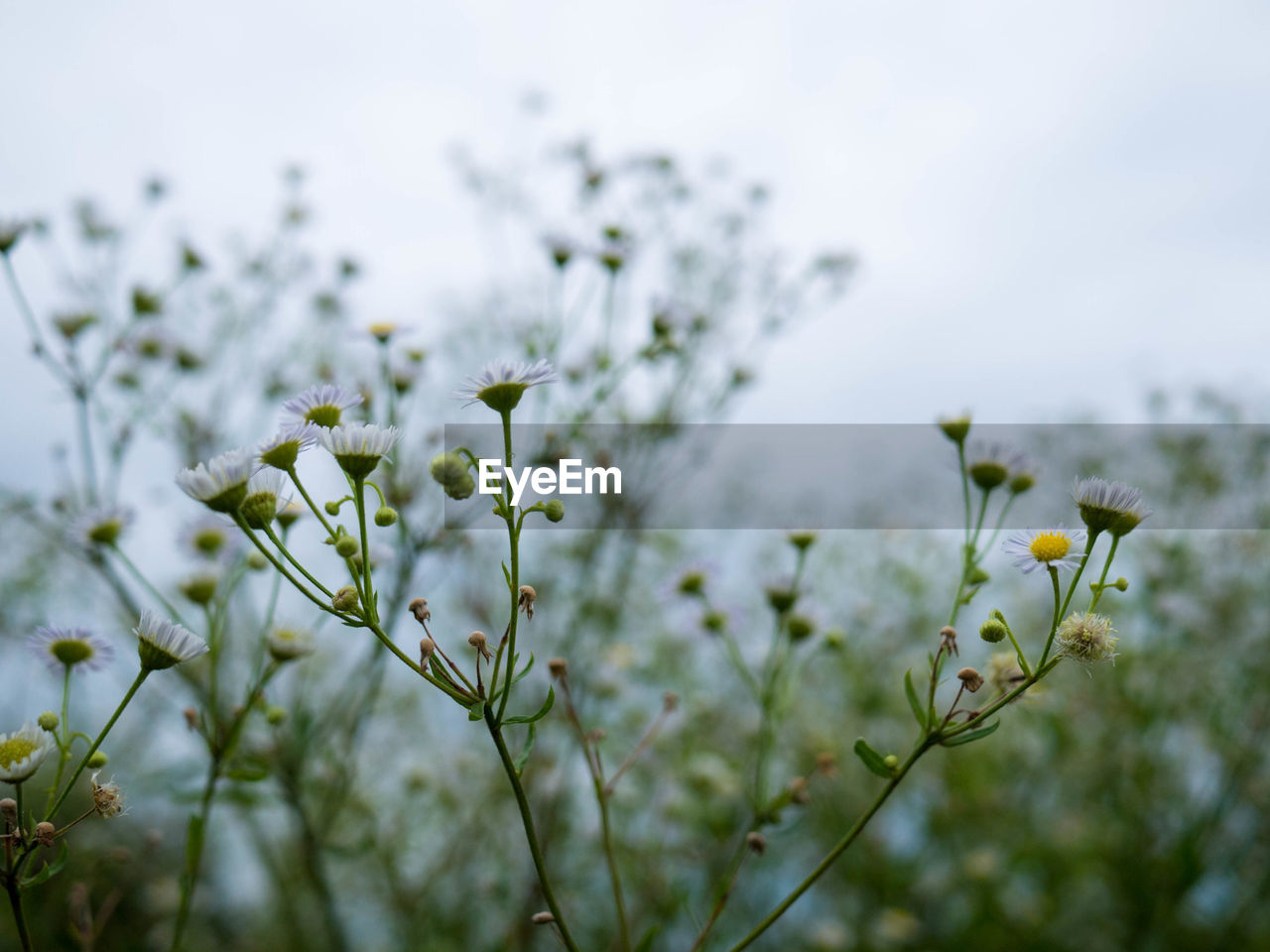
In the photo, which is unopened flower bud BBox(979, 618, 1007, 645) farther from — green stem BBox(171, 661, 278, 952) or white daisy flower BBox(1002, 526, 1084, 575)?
green stem BBox(171, 661, 278, 952)

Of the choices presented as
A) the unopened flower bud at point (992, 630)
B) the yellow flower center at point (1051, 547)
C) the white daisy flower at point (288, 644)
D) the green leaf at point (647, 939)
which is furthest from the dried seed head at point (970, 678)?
the white daisy flower at point (288, 644)

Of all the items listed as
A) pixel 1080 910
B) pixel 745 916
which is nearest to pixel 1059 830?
pixel 1080 910

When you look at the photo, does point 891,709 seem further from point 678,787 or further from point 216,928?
point 216,928

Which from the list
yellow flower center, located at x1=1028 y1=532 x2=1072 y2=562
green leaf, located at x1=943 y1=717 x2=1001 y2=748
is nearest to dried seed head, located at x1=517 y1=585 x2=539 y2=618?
green leaf, located at x1=943 y1=717 x2=1001 y2=748

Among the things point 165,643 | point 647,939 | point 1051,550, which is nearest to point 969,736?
point 1051,550

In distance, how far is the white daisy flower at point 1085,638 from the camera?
2.63 feet

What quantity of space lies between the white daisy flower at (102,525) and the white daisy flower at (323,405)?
0.62 m

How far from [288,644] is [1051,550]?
1005 mm

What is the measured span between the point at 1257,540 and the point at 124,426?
3.46 m

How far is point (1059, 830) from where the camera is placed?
3191mm

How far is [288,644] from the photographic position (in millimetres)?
1260

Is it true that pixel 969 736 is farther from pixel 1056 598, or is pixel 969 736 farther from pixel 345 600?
pixel 345 600

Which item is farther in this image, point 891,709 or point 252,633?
point 891,709

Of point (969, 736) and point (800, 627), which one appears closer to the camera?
point (969, 736)
